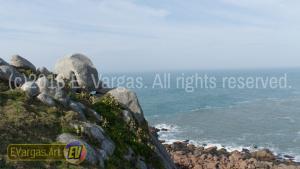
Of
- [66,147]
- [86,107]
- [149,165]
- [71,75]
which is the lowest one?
[149,165]

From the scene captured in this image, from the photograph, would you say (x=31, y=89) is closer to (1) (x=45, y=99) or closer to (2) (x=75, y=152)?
(1) (x=45, y=99)

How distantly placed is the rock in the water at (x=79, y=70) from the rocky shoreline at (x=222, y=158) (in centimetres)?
1479

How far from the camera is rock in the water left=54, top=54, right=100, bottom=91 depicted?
26062mm

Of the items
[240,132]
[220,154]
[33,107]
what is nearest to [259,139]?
[240,132]

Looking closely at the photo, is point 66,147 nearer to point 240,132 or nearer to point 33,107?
point 33,107

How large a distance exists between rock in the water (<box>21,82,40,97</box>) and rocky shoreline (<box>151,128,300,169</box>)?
21.2 m

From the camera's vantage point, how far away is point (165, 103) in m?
97.1

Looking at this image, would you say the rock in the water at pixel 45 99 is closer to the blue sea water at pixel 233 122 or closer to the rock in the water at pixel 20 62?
the rock in the water at pixel 20 62

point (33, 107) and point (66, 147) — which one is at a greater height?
point (33, 107)

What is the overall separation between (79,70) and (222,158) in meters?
23.9

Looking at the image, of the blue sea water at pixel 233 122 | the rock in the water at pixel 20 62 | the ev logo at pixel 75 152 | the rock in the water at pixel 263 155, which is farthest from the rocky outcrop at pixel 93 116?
the blue sea water at pixel 233 122

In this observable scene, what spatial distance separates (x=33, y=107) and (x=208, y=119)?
56.6m

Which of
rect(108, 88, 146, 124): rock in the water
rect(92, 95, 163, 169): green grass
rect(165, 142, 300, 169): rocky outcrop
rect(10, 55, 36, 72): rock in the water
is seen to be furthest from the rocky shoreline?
rect(10, 55, 36, 72): rock in the water

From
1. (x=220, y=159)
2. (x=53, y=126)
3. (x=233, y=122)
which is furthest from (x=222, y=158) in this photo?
(x=53, y=126)
